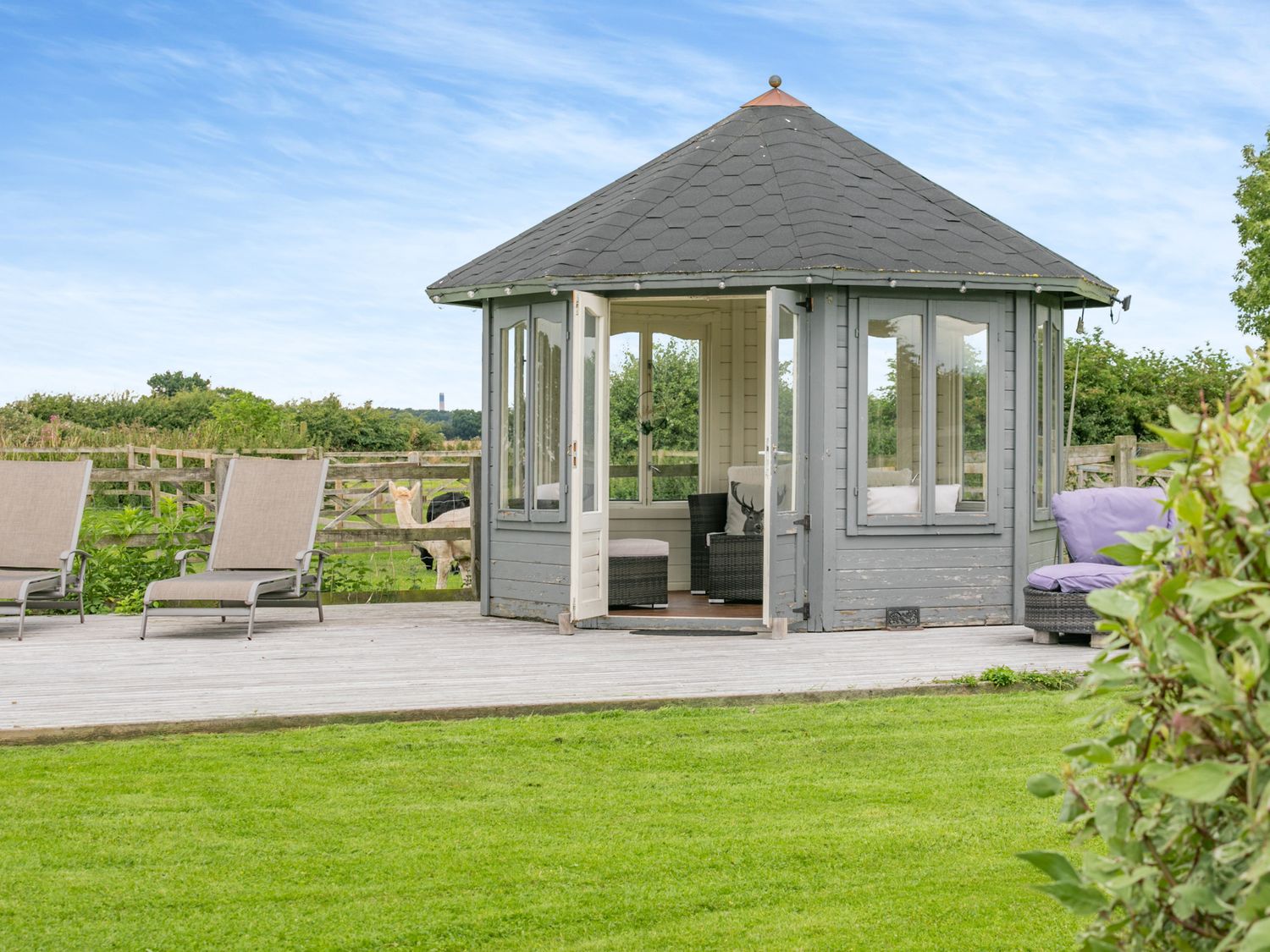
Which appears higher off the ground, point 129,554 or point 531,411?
point 531,411

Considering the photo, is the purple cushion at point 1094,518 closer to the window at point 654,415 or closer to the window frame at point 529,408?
the window frame at point 529,408

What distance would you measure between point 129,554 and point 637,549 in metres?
4.22

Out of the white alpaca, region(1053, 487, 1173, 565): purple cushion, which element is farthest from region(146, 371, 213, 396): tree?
region(1053, 487, 1173, 565): purple cushion

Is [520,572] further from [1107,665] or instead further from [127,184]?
[127,184]

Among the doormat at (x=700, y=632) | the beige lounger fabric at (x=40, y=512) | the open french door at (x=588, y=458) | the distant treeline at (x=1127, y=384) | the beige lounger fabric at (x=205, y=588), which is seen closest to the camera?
the beige lounger fabric at (x=205, y=588)

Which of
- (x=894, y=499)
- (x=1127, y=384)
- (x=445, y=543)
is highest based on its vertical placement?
(x=1127, y=384)

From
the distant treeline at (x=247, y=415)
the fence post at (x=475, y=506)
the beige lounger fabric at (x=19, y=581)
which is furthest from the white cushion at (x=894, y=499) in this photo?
the distant treeline at (x=247, y=415)

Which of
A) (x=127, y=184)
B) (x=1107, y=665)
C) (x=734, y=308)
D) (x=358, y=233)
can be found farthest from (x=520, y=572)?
(x=127, y=184)

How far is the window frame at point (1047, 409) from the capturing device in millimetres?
9805

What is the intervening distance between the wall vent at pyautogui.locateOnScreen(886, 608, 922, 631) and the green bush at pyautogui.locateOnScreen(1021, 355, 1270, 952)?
7838 mm

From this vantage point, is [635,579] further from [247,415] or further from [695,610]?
[247,415]

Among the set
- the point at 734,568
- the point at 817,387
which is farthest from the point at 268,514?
the point at 817,387

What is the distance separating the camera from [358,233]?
22.2 m

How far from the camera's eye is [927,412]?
947 cm
